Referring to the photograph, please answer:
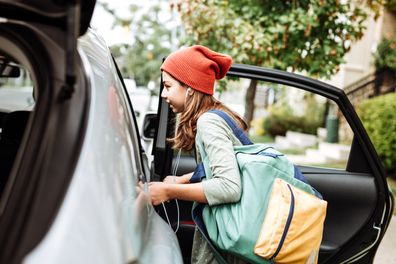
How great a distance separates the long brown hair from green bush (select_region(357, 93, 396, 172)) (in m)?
7.67

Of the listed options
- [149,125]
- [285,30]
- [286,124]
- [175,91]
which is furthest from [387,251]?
[286,124]

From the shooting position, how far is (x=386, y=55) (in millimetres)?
15383

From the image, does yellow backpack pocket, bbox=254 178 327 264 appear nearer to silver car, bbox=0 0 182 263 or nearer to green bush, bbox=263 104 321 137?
silver car, bbox=0 0 182 263

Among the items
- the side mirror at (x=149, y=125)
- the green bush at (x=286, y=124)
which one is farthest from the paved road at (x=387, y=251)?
the green bush at (x=286, y=124)

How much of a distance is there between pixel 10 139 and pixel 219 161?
3.96ft

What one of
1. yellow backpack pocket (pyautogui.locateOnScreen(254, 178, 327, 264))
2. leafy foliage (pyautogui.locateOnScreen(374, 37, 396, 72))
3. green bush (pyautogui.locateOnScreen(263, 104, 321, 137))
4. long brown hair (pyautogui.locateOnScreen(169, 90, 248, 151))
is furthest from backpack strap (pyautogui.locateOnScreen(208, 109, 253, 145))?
green bush (pyautogui.locateOnScreen(263, 104, 321, 137))

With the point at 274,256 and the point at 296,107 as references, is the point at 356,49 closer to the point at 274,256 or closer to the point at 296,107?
the point at 296,107

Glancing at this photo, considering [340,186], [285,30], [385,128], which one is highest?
[285,30]

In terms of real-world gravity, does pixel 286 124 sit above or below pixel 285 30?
below

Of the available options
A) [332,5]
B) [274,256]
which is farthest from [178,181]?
[332,5]

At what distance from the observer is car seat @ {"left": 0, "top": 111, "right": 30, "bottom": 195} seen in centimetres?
237

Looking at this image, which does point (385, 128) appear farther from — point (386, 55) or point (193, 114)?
point (193, 114)

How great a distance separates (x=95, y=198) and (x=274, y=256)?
3.35ft

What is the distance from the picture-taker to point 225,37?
7.11 meters
